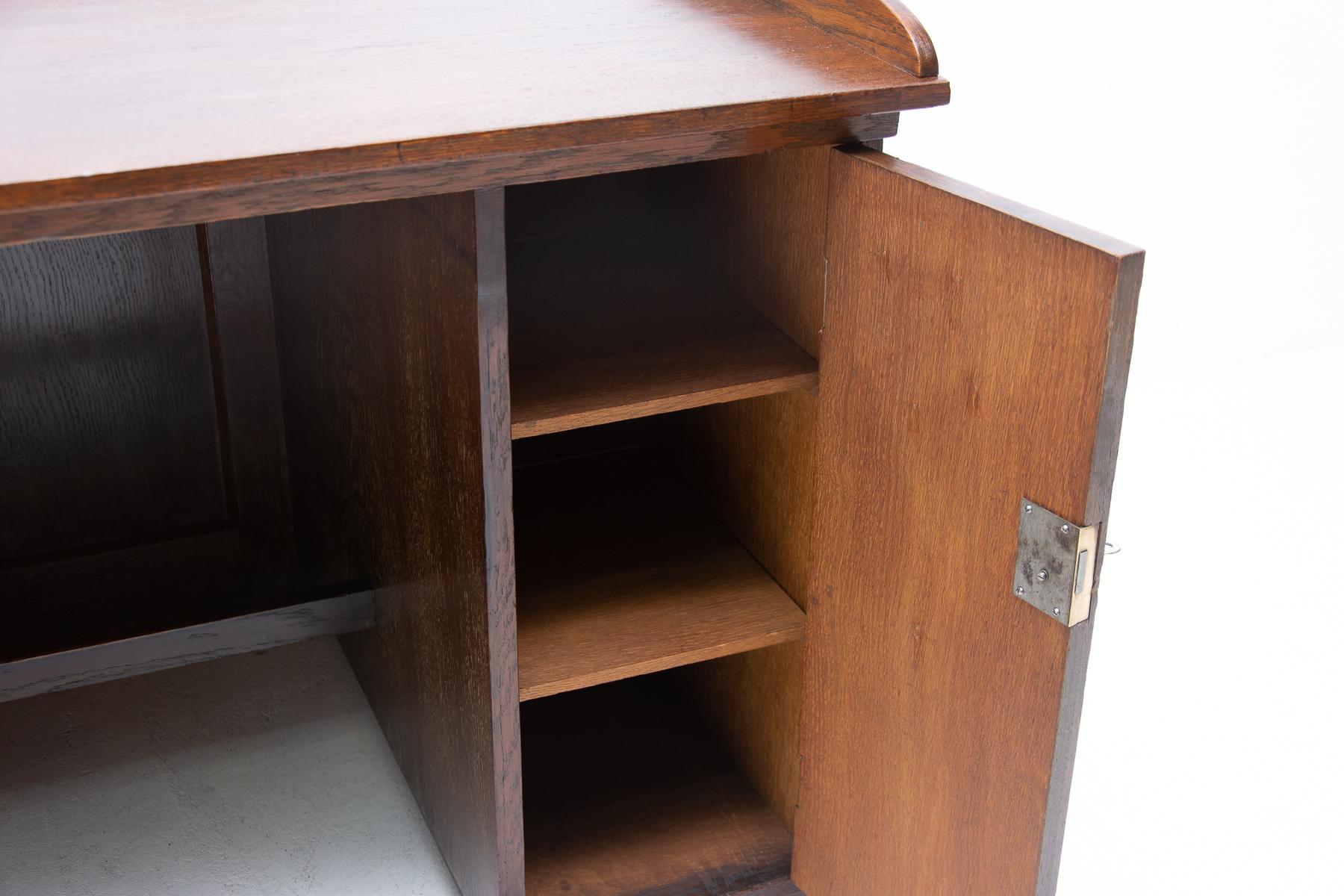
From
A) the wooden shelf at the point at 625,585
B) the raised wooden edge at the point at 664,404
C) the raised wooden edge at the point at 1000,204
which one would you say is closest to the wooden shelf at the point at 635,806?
the wooden shelf at the point at 625,585

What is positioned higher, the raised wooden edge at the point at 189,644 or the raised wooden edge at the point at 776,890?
the raised wooden edge at the point at 189,644

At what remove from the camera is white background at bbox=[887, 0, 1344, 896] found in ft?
6.50

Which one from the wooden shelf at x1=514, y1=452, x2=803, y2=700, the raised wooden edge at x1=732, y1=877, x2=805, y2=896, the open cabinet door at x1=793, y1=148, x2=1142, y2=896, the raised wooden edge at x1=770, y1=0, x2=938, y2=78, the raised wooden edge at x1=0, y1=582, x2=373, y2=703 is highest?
the raised wooden edge at x1=770, y1=0, x2=938, y2=78

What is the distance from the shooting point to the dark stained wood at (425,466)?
1327mm

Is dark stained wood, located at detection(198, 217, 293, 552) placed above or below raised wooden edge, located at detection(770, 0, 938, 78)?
below

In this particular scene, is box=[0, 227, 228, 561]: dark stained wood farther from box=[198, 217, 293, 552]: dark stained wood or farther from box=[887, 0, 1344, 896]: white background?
box=[887, 0, 1344, 896]: white background

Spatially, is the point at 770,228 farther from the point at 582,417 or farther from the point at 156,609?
the point at 156,609

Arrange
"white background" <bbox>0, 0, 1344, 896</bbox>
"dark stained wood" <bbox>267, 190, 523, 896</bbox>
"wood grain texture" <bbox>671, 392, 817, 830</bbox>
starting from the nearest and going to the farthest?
"dark stained wood" <bbox>267, 190, 523, 896</bbox> < "wood grain texture" <bbox>671, 392, 817, 830</bbox> < "white background" <bbox>0, 0, 1344, 896</bbox>

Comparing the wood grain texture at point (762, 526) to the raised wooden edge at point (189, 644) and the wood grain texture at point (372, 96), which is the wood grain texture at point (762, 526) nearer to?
the wood grain texture at point (372, 96)

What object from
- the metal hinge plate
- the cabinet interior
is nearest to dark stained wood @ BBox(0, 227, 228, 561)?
the cabinet interior

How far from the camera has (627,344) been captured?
5.00 ft

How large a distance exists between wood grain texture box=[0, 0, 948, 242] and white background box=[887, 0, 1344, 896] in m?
1.05

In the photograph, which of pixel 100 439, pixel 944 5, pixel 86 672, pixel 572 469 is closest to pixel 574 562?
pixel 572 469

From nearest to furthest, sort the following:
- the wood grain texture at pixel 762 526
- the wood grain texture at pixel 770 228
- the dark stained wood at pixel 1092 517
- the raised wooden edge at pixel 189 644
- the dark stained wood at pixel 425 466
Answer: the dark stained wood at pixel 1092 517, the dark stained wood at pixel 425 466, the wood grain texture at pixel 770 228, the wood grain texture at pixel 762 526, the raised wooden edge at pixel 189 644
